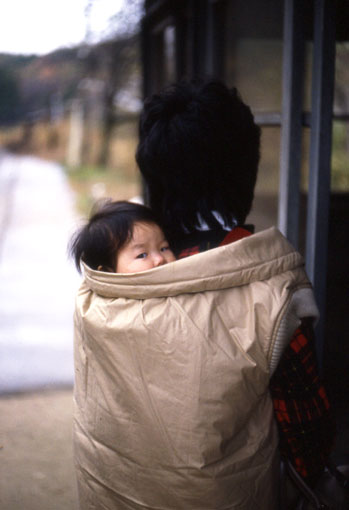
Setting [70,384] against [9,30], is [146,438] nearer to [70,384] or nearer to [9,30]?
[70,384]

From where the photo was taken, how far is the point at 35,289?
578 cm

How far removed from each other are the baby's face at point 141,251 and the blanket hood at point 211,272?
0.23 m

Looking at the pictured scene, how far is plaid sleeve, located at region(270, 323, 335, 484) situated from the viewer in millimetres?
1360

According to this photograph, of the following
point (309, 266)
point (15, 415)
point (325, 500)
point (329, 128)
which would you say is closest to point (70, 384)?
point (15, 415)

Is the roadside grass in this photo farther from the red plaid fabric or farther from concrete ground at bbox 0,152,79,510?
the red plaid fabric

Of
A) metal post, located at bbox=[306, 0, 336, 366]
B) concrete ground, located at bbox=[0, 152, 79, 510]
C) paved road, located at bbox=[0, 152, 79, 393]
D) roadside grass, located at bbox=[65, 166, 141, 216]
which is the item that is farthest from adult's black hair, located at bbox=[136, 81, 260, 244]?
roadside grass, located at bbox=[65, 166, 141, 216]

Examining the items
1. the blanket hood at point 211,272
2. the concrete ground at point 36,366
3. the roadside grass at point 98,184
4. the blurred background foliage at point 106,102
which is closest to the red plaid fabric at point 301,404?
the blanket hood at point 211,272

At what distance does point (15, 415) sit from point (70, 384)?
498 millimetres

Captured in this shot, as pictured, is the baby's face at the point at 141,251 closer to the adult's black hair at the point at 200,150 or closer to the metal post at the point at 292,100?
the adult's black hair at the point at 200,150

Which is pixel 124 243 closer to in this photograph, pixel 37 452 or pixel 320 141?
pixel 320 141

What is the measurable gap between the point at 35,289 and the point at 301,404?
15.3ft

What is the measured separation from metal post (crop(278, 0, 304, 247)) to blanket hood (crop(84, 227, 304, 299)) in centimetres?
135

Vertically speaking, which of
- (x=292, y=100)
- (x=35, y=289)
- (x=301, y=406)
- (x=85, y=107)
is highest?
(x=85, y=107)

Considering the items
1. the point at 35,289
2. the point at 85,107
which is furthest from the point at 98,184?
the point at 35,289
